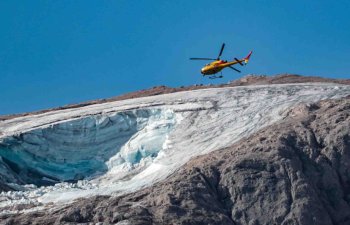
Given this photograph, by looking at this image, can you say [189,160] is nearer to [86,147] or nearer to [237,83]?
[86,147]

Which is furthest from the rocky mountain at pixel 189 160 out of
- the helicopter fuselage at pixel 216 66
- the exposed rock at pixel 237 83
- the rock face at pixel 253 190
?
the helicopter fuselage at pixel 216 66

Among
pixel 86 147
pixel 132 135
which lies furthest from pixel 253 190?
pixel 86 147

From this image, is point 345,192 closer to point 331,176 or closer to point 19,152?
point 331,176

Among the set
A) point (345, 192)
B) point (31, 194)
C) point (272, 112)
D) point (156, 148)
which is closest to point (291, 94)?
point (272, 112)

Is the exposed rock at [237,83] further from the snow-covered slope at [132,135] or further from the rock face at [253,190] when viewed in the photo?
the rock face at [253,190]

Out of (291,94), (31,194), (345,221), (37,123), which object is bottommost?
(345,221)

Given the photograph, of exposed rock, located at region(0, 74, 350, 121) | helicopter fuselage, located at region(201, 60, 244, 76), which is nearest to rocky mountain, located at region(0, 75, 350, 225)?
exposed rock, located at region(0, 74, 350, 121)
